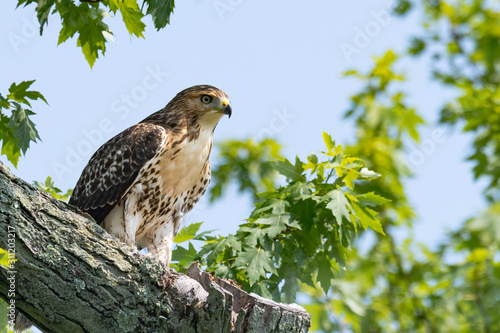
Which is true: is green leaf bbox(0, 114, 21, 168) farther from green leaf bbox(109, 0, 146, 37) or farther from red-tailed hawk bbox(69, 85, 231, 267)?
green leaf bbox(109, 0, 146, 37)

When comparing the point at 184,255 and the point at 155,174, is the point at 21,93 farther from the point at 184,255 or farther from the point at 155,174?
the point at 184,255

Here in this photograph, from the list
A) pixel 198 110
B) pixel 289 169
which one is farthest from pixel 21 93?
pixel 289 169

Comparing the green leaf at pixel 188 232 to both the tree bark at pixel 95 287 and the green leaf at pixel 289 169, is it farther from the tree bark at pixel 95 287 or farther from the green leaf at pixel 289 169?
the tree bark at pixel 95 287

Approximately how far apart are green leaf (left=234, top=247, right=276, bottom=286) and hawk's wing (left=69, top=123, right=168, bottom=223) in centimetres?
124

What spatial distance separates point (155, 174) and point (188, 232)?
60 cm

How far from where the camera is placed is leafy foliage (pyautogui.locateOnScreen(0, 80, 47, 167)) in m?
4.11

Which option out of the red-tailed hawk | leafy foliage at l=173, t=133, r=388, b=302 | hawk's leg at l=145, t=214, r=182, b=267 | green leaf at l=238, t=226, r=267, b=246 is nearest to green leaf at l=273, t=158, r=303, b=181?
leafy foliage at l=173, t=133, r=388, b=302

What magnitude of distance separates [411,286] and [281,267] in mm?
4674

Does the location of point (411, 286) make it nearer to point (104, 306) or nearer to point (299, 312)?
point (299, 312)

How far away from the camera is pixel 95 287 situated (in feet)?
10.6

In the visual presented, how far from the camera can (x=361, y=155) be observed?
7.75 m

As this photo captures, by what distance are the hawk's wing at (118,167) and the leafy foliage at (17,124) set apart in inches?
33.0

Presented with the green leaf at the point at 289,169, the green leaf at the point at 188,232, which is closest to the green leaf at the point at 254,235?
the green leaf at the point at 289,169

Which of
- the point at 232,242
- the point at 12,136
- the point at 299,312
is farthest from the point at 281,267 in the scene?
the point at 12,136
